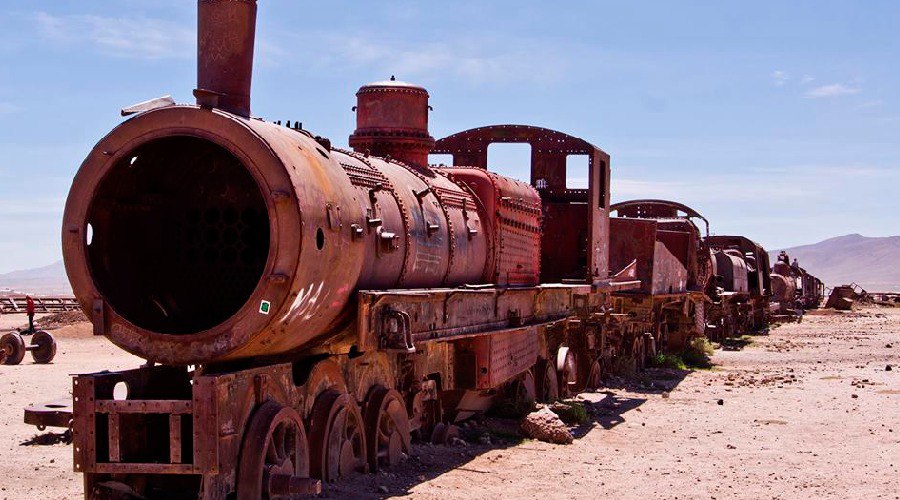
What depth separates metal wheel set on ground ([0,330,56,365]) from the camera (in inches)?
845

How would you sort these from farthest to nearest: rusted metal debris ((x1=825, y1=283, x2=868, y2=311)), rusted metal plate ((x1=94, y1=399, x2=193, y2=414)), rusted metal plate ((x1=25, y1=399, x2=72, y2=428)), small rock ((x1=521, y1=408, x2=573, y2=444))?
rusted metal debris ((x1=825, y1=283, x2=868, y2=311))
small rock ((x1=521, y1=408, x2=573, y2=444))
rusted metal plate ((x1=25, y1=399, x2=72, y2=428))
rusted metal plate ((x1=94, y1=399, x2=193, y2=414))

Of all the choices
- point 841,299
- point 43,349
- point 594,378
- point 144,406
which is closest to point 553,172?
point 594,378

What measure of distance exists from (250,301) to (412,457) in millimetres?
3421

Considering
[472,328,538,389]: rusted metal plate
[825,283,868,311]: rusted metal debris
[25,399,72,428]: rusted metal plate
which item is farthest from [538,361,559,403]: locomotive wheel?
[825,283,868,311]: rusted metal debris

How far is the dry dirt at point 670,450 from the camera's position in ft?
31.4

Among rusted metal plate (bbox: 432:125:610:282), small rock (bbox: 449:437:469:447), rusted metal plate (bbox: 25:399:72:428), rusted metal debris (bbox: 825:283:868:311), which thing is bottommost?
small rock (bbox: 449:437:469:447)

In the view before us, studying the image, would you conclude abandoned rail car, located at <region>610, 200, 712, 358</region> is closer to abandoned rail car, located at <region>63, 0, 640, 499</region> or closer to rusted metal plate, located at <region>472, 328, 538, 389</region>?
rusted metal plate, located at <region>472, 328, 538, 389</region>

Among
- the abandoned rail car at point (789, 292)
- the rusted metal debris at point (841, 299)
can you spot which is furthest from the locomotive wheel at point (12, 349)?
the rusted metal debris at point (841, 299)

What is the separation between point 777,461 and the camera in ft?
36.9

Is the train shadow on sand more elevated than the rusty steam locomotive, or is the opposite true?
the rusty steam locomotive

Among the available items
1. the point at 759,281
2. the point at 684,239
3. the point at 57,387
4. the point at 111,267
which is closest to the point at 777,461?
the point at 111,267

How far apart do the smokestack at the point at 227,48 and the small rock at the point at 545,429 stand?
17.9 feet

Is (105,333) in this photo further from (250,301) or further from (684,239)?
(684,239)

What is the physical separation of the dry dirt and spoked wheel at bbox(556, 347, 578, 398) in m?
0.57
